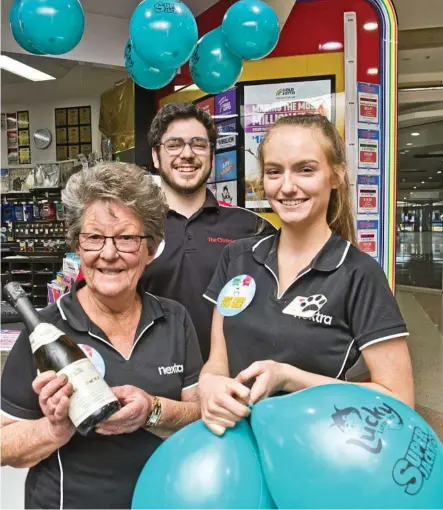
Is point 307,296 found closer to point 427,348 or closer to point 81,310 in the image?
point 81,310

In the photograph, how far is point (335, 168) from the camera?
1.19 m

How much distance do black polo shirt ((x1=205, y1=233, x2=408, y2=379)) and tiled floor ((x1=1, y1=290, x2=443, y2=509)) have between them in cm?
68

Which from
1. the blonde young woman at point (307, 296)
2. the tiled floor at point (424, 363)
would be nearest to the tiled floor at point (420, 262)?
the tiled floor at point (424, 363)

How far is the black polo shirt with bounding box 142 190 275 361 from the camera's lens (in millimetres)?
1724

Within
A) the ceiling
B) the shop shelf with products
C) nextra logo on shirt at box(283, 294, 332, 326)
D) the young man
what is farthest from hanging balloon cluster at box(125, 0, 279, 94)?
the shop shelf with products

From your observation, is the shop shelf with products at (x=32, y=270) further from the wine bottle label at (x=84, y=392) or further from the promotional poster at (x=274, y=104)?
the wine bottle label at (x=84, y=392)

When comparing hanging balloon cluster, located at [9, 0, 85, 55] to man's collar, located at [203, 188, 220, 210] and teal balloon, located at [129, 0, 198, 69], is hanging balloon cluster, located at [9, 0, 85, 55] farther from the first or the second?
man's collar, located at [203, 188, 220, 210]

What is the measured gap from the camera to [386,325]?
1.03m

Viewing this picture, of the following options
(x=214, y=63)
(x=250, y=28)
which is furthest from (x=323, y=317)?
(x=214, y=63)

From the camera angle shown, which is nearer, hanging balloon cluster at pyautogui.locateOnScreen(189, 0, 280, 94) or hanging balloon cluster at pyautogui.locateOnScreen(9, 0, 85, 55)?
hanging balloon cluster at pyautogui.locateOnScreen(9, 0, 85, 55)

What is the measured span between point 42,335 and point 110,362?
16cm

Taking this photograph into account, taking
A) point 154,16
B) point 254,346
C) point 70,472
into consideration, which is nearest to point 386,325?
point 254,346

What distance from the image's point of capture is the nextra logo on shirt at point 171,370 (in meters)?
1.10

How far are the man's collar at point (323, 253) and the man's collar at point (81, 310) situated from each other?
28 cm
